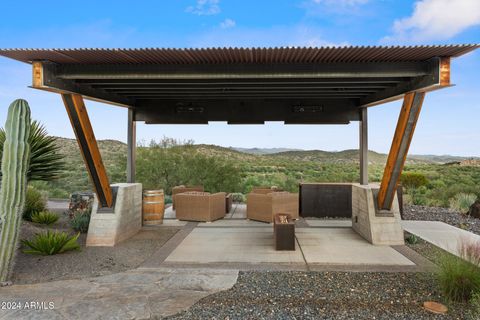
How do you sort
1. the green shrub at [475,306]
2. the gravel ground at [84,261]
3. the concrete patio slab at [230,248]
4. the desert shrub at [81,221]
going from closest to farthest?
the green shrub at [475,306] < the gravel ground at [84,261] < the concrete patio slab at [230,248] < the desert shrub at [81,221]

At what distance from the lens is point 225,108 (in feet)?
29.6

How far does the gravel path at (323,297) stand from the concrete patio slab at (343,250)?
2.00 feet

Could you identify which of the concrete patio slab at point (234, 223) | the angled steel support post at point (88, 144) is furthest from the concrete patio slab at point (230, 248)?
the angled steel support post at point (88, 144)

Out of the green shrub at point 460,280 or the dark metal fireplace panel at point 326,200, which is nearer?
the green shrub at point 460,280

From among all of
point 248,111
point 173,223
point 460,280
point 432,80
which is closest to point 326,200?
point 248,111

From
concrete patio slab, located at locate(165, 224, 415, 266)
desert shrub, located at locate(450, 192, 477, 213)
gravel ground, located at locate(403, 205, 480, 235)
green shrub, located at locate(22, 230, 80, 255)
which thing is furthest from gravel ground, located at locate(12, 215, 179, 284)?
desert shrub, located at locate(450, 192, 477, 213)

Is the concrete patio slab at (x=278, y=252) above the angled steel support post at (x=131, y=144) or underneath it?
underneath

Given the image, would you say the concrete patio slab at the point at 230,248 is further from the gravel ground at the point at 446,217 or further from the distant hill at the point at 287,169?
the gravel ground at the point at 446,217

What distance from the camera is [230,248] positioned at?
6.03m

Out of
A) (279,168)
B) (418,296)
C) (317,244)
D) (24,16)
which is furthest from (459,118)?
(24,16)

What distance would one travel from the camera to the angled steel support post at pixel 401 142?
18.0 ft

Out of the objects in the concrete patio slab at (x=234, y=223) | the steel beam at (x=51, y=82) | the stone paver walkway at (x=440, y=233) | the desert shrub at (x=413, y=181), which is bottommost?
the concrete patio slab at (x=234, y=223)

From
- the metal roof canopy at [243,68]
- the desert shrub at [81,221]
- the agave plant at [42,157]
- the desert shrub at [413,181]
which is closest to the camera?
the metal roof canopy at [243,68]

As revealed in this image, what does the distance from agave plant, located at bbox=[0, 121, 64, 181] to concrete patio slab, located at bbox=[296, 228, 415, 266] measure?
5.43m
